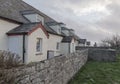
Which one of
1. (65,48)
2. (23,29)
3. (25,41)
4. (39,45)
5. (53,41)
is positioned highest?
(23,29)

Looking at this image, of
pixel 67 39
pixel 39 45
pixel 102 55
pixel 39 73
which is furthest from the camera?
pixel 67 39

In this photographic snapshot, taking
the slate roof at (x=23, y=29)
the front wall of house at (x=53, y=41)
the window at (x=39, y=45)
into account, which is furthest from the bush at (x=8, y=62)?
the front wall of house at (x=53, y=41)

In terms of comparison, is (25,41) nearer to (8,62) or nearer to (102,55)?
(8,62)

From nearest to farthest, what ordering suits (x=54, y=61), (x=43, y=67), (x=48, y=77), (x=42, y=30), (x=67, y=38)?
(x=43, y=67)
(x=48, y=77)
(x=54, y=61)
(x=42, y=30)
(x=67, y=38)

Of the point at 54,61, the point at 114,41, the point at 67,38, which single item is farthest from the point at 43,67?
the point at 114,41

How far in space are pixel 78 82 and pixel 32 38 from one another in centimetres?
547

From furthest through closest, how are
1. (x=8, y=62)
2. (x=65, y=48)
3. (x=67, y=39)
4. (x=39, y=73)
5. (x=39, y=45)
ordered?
(x=67, y=39)
(x=65, y=48)
(x=39, y=45)
(x=39, y=73)
(x=8, y=62)

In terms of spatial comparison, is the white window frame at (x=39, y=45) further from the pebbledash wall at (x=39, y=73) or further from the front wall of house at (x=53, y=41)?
the pebbledash wall at (x=39, y=73)

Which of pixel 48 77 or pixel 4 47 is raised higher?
pixel 4 47

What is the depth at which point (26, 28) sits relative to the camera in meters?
14.4

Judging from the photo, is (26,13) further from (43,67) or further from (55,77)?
(43,67)

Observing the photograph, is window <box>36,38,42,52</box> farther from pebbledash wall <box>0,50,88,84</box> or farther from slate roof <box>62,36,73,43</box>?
slate roof <box>62,36,73,43</box>

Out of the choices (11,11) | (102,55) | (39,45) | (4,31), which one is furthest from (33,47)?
(102,55)

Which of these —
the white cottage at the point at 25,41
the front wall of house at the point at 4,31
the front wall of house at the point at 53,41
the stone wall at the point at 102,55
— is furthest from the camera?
the stone wall at the point at 102,55
